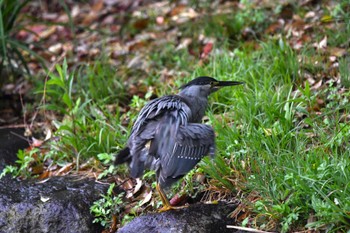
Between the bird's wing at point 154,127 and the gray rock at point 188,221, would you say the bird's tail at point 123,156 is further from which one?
the gray rock at point 188,221

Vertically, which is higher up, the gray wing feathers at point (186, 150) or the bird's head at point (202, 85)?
the bird's head at point (202, 85)

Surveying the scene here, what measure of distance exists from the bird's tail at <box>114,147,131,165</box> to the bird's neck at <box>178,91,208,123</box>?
59cm

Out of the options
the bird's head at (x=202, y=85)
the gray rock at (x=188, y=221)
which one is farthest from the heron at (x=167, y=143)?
the bird's head at (x=202, y=85)

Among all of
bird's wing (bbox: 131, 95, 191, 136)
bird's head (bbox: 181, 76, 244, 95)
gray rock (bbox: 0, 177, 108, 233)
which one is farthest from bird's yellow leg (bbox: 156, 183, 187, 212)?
bird's head (bbox: 181, 76, 244, 95)

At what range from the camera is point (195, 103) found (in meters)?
4.80

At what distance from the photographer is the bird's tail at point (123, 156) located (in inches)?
177

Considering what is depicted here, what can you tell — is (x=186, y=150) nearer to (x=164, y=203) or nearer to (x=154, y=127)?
(x=154, y=127)

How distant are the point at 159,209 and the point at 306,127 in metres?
1.49

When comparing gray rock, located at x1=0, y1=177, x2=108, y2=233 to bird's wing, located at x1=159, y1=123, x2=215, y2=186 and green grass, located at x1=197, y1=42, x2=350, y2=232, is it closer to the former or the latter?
bird's wing, located at x1=159, y1=123, x2=215, y2=186

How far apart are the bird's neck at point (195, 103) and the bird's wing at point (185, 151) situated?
1.31 ft

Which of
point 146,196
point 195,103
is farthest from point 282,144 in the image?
point 146,196

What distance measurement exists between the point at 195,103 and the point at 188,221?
1041 millimetres

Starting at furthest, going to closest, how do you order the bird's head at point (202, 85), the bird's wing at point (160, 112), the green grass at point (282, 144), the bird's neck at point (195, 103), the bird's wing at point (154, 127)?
the bird's head at point (202, 85), the bird's neck at point (195, 103), the bird's wing at point (160, 112), the bird's wing at point (154, 127), the green grass at point (282, 144)

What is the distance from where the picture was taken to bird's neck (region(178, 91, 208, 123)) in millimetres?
4754
